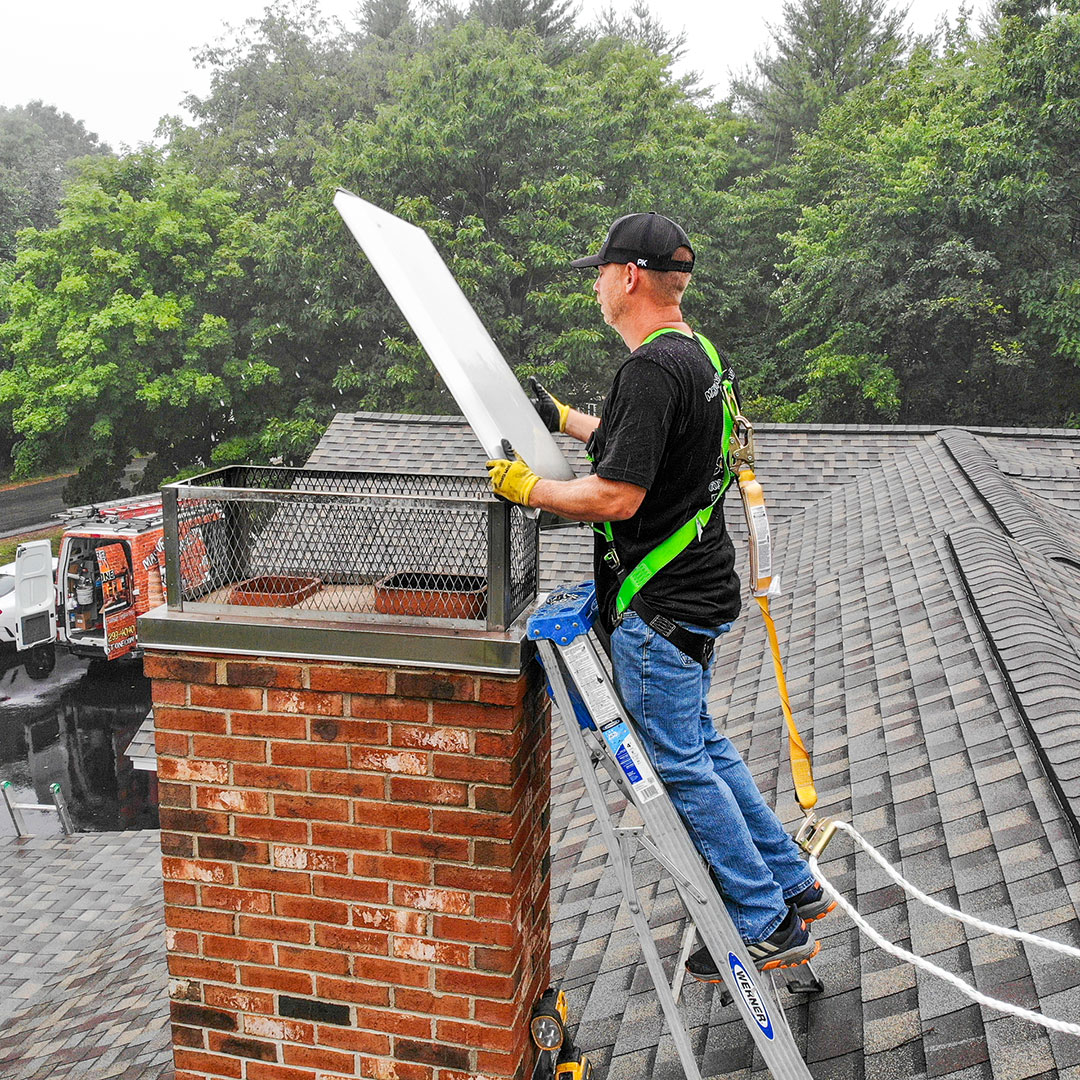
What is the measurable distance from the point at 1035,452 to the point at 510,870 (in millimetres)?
12198

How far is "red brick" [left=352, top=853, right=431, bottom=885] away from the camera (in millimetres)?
2229

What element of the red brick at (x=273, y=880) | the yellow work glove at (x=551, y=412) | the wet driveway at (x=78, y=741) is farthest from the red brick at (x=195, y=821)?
the wet driveway at (x=78, y=741)

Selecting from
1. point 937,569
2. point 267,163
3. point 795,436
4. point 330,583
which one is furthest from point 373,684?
point 267,163

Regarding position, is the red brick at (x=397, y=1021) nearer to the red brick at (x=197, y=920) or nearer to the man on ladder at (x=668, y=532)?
the red brick at (x=197, y=920)

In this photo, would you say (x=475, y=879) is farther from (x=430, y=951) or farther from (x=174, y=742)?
(x=174, y=742)

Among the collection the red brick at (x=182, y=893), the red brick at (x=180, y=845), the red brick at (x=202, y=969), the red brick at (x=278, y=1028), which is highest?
the red brick at (x=180, y=845)

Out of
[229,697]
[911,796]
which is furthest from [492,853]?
[911,796]

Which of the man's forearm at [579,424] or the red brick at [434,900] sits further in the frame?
the man's forearm at [579,424]

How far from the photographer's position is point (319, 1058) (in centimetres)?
234

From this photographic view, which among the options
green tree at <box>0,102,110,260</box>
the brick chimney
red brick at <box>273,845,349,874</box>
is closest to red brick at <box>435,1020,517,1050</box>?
the brick chimney

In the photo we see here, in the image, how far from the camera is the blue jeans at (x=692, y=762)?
2.21m

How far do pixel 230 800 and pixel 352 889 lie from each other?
362mm

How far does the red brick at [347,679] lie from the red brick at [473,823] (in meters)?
0.32

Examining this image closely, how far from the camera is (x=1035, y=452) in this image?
490 inches
